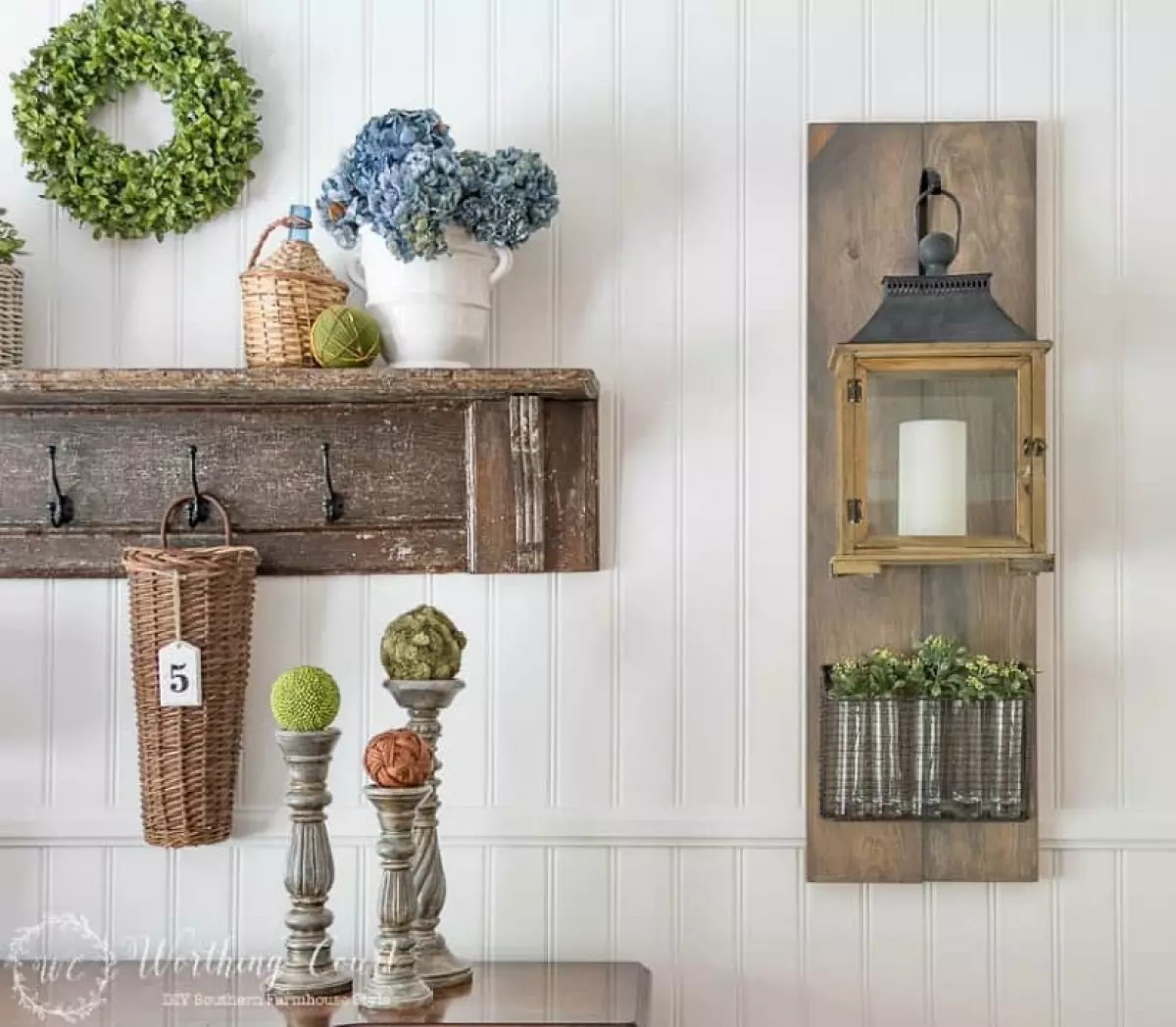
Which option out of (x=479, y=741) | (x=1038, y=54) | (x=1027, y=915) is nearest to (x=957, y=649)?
(x=1027, y=915)

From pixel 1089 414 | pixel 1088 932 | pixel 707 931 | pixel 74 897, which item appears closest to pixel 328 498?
pixel 74 897

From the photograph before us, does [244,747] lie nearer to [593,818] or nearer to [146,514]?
[146,514]

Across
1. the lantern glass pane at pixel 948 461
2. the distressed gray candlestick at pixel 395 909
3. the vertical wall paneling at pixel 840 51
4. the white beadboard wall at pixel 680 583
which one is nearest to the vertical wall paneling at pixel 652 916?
the white beadboard wall at pixel 680 583

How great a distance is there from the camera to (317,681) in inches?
69.5

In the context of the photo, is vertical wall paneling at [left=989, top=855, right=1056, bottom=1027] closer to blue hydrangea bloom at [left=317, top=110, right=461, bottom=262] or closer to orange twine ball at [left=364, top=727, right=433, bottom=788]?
orange twine ball at [left=364, top=727, right=433, bottom=788]

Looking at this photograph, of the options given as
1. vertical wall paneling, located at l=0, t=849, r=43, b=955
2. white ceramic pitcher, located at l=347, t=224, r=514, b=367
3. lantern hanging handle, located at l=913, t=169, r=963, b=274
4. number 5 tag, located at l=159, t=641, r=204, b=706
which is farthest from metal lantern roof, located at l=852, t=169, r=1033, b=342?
vertical wall paneling, located at l=0, t=849, r=43, b=955

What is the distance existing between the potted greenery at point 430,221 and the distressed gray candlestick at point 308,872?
0.50 meters

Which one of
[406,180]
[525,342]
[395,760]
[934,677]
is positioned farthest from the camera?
[525,342]

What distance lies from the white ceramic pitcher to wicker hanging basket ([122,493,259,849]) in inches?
13.5

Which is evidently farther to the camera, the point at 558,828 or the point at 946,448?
the point at 558,828

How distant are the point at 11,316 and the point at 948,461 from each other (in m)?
1.21

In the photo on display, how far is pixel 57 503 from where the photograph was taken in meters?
1.98

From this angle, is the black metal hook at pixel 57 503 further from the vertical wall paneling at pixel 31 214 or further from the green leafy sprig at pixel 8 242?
the green leafy sprig at pixel 8 242

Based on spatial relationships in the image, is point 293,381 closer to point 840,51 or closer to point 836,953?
point 840,51
